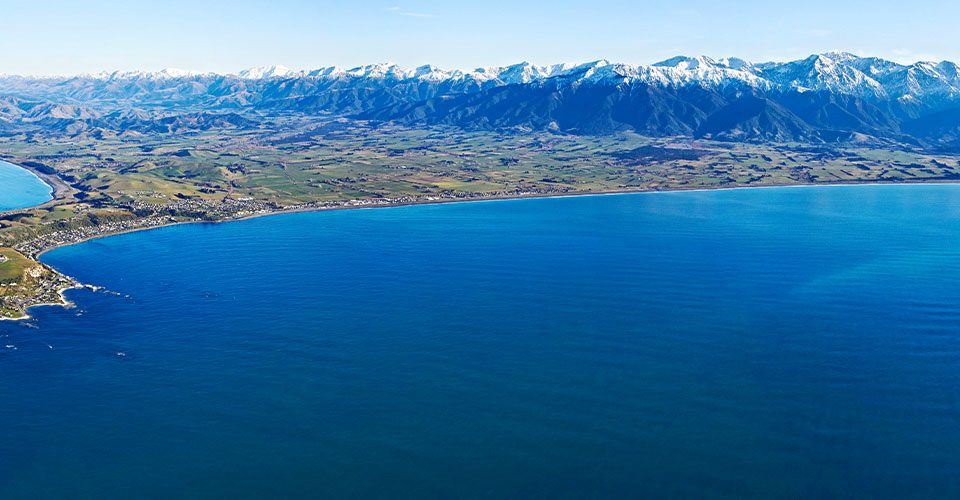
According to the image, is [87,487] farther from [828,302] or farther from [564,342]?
[828,302]

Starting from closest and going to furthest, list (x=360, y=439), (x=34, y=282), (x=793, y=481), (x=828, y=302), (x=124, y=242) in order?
(x=793, y=481)
(x=360, y=439)
(x=828, y=302)
(x=34, y=282)
(x=124, y=242)

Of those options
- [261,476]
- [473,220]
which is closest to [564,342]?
[261,476]

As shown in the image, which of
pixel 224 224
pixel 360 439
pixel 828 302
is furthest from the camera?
pixel 224 224

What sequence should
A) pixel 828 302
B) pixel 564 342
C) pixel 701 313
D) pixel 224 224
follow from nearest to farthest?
pixel 564 342
pixel 701 313
pixel 828 302
pixel 224 224

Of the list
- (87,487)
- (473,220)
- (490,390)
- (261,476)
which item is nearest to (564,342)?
(490,390)

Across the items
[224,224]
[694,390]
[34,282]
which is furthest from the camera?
[224,224]

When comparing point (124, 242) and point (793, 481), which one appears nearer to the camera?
point (793, 481)
